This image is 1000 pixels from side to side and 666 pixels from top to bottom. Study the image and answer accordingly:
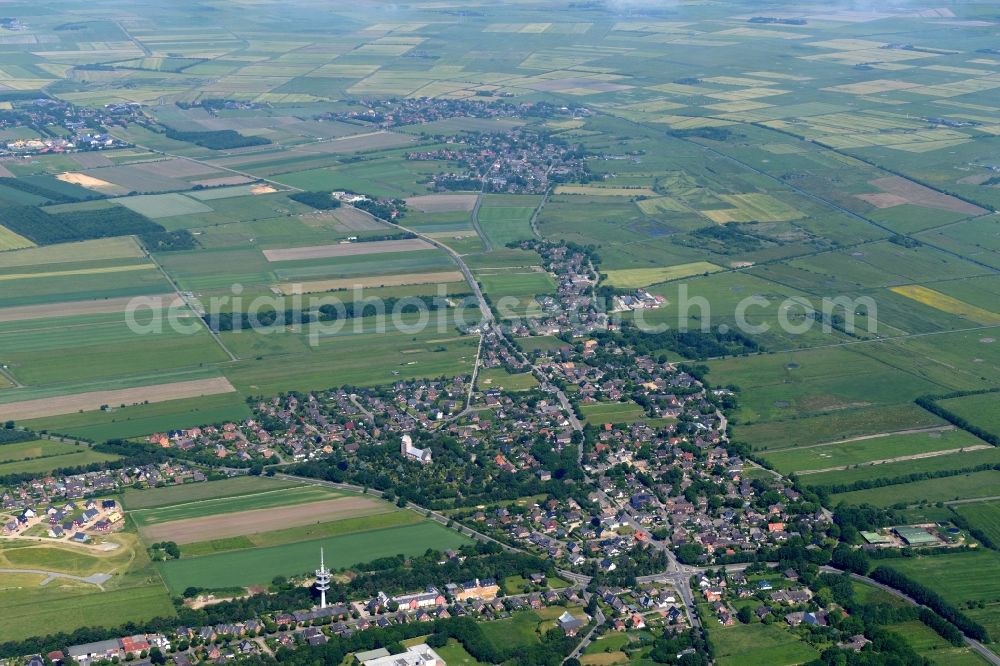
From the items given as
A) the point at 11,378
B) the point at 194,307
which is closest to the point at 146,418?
the point at 11,378

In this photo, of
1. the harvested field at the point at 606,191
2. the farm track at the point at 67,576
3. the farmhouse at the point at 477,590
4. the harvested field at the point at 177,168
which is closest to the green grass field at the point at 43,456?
the farm track at the point at 67,576

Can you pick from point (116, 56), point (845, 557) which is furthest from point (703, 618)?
point (116, 56)

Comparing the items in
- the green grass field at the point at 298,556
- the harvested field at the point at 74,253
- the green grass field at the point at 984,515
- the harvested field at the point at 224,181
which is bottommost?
the green grass field at the point at 984,515

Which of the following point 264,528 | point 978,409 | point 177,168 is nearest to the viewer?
point 264,528

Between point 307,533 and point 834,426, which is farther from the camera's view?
point 834,426

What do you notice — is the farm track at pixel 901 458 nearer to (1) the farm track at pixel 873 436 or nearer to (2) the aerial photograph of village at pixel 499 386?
(2) the aerial photograph of village at pixel 499 386

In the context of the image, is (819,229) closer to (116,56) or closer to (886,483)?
(886,483)

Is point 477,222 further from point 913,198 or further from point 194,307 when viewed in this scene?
point 913,198
